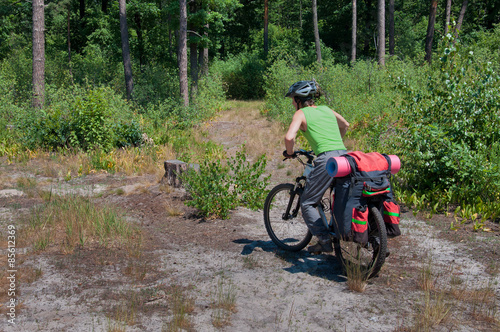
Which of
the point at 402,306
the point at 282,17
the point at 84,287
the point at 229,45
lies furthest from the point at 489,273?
the point at 282,17

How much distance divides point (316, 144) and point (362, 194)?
2.63ft

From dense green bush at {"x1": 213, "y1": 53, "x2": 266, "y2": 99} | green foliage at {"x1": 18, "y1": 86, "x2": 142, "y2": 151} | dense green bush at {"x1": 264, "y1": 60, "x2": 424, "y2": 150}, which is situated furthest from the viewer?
dense green bush at {"x1": 213, "y1": 53, "x2": 266, "y2": 99}

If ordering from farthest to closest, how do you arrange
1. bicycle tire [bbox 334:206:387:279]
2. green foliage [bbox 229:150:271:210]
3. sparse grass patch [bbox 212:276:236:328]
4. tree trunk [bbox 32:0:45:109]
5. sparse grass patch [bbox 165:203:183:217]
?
tree trunk [bbox 32:0:45:109] < sparse grass patch [bbox 165:203:183:217] < green foliage [bbox 229:150:271:210] < bicycle tire [bbox 334:206:387:279] < sparse grass patch [bbox 212:276:236:328]

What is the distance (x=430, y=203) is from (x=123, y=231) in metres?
5.02

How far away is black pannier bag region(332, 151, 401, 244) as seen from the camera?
4.06 metres

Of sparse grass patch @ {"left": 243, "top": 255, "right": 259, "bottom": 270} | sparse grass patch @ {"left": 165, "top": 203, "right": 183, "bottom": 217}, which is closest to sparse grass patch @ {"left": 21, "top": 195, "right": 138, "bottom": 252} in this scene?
sparse grass patch @ {"left": 165, "top": 203, "right": 183, "bottom": 217}

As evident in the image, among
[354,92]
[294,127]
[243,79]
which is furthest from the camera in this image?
[243,79]

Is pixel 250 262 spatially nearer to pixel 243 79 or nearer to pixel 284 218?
pixel 284 218

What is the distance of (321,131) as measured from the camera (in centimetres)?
456

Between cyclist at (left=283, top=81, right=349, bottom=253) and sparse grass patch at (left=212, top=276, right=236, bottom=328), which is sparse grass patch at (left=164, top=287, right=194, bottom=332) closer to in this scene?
sparse grass patch at (left=212, top=276, right=236, bottom=328)

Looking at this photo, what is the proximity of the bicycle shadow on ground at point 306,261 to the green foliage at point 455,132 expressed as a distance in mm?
2806

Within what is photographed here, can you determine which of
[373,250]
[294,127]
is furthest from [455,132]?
[294,127]

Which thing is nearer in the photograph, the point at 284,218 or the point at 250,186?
the point at 284,218

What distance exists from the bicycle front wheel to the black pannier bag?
3.14 feet
